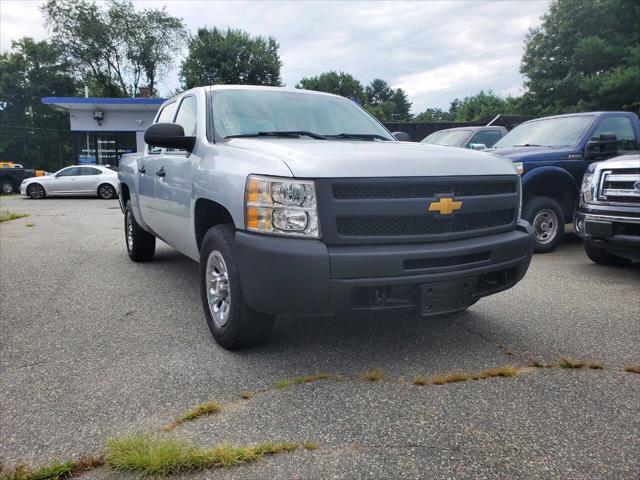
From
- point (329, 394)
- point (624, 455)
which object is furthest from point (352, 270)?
point (624, 455)

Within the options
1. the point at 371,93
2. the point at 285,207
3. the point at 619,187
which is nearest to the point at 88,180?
the point at 619,187

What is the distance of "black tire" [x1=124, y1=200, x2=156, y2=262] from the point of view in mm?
6352

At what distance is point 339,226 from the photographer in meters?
2.84

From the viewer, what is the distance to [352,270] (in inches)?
109

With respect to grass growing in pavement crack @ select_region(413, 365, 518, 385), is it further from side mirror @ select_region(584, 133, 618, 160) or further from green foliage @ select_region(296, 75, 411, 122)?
green foliage @ select_region(296, 75, 411, 122)

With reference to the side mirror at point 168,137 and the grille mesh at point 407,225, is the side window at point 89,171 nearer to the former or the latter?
the side mirror at point 168,137

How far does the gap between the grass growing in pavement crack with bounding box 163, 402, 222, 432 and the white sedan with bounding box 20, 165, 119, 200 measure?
19228 millimetres

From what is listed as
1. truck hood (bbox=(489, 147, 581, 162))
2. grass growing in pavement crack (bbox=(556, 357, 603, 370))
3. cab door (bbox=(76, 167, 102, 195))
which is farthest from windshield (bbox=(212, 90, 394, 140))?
cab door (bbox=(76, 167, 102, 195))

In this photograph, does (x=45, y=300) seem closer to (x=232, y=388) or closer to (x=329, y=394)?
(x=232, y=388)

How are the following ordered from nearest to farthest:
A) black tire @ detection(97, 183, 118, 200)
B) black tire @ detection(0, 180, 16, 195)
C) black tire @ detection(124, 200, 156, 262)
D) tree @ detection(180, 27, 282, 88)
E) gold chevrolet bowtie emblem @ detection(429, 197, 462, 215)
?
gold chevrolet bowtie emblem @ detection(429, 197, 462, 215) → black tire @ detection(124, 200, 156, 262) → black tire @ detection(97, 183, 118, 200) → black tire @ detection(0, 180, 16, 195) → tree @ detection(180, 27, 282, 88)

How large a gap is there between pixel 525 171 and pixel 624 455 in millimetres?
5310

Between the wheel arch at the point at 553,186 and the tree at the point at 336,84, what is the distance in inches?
2432

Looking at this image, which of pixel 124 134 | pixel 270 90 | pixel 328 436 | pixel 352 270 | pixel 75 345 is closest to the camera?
pixel 328 436

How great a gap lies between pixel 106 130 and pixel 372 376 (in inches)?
1137
